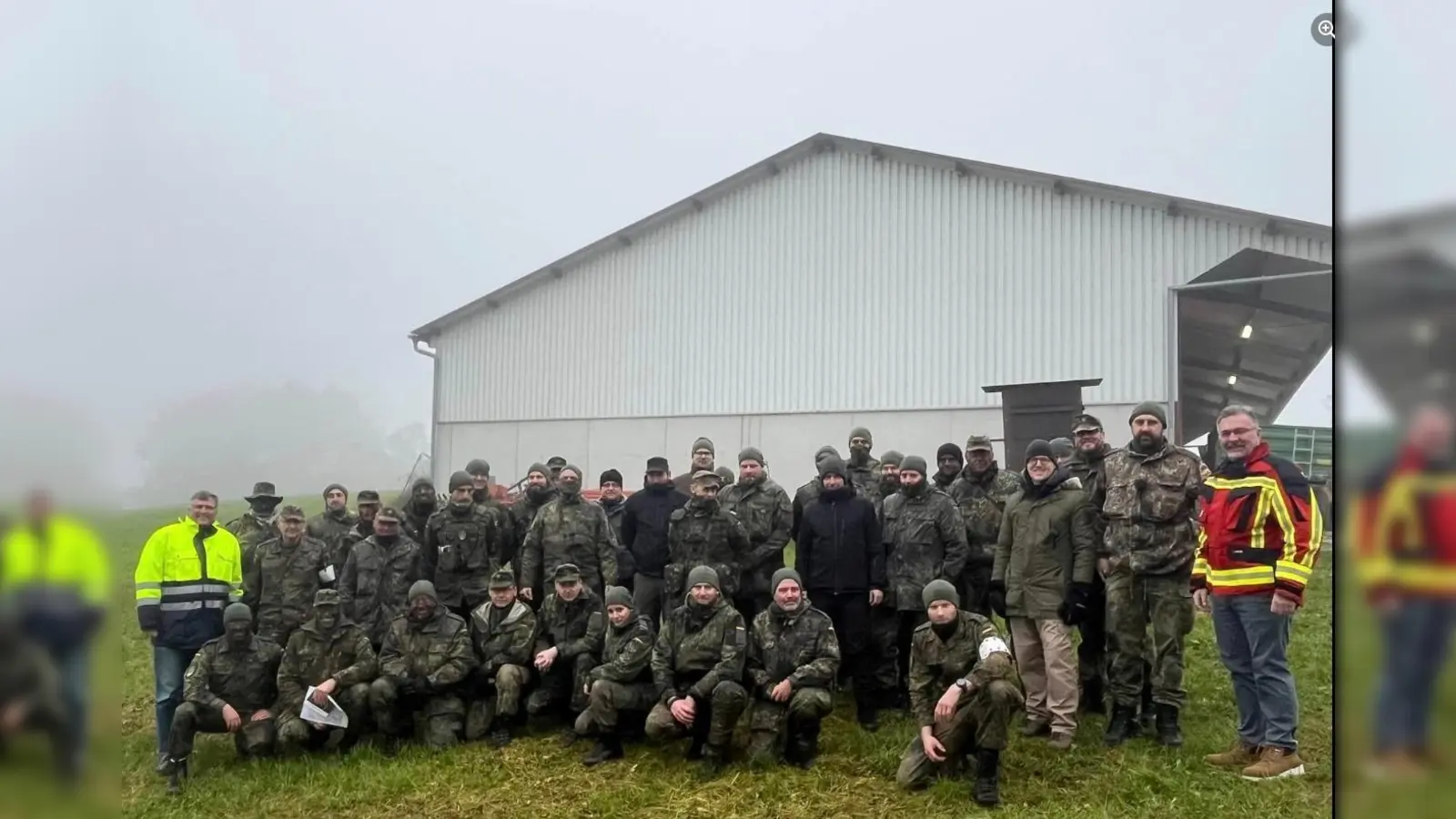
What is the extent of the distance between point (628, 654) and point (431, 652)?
160 centimetres

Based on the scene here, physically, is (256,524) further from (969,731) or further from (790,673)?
(969,731)

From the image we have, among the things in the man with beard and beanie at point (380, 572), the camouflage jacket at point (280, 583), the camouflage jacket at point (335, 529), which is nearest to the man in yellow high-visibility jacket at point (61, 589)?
the man with beard and beanie at point (380, 572)

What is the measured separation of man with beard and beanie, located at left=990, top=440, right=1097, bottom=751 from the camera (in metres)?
6.50

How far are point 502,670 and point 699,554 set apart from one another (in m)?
1.71

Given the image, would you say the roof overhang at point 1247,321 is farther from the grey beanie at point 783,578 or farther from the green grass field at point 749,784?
the grey beanie at point 783,578

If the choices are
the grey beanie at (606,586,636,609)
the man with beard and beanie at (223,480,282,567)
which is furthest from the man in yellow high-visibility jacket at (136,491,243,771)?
the grey beanie at (606,586,636,609)

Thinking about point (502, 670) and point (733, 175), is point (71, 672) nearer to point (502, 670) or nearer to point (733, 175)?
point (502, 670)

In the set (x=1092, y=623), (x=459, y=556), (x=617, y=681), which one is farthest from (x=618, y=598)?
(x=1092, y=623)

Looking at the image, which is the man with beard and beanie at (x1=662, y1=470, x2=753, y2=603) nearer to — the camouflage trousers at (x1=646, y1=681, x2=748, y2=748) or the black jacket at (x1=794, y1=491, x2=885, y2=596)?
the black jacket at (x1=794, y1=491, x2=885, y2=596)

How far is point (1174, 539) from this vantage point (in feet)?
20.2

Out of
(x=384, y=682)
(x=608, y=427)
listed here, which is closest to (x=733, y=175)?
(x=608, y=427)

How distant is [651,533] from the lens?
8328 millimetres

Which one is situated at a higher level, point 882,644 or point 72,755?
point 72,755

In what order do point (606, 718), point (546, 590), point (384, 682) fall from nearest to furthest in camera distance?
point (606, 718) → point (384, 682) → point (546, 590)
